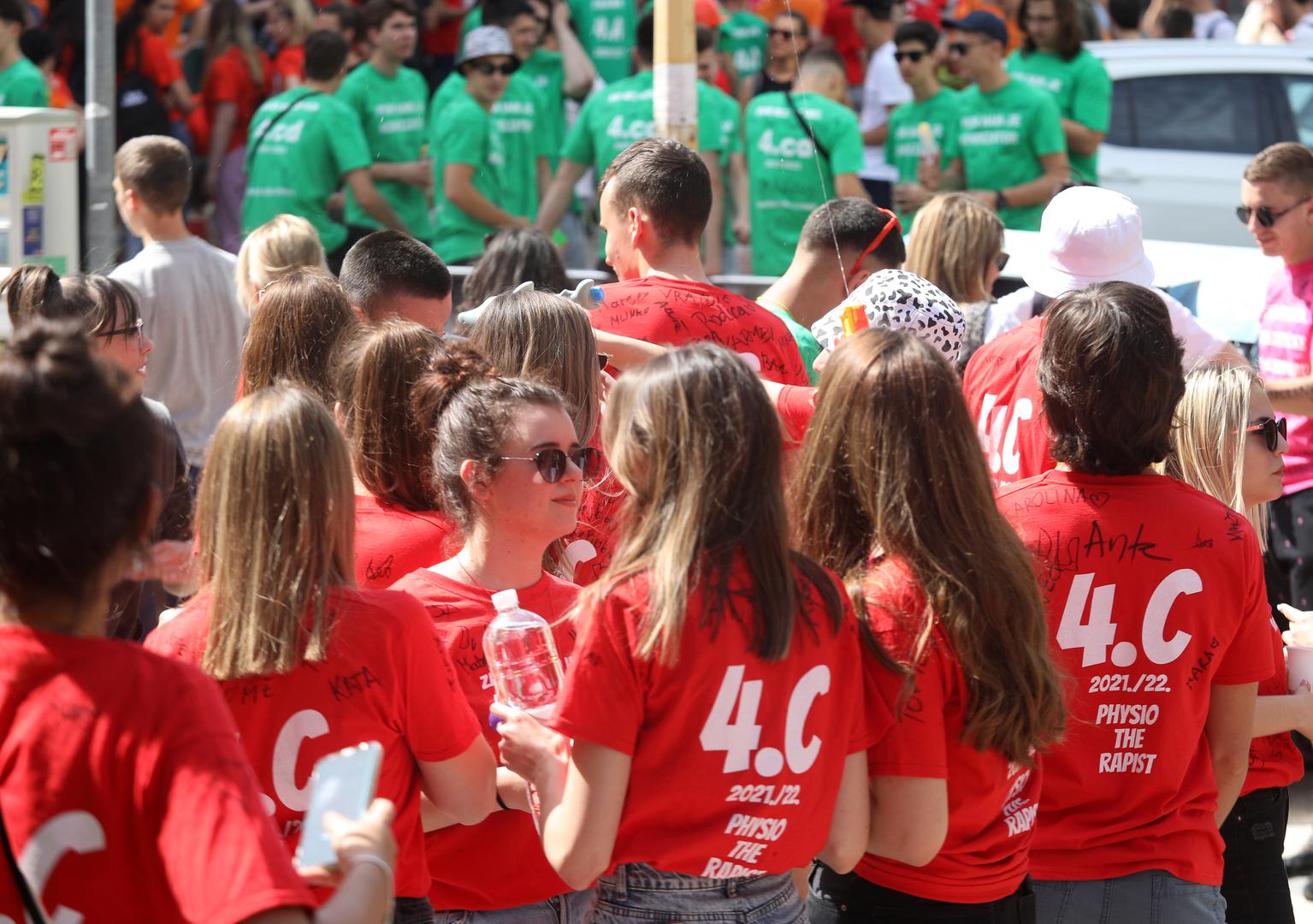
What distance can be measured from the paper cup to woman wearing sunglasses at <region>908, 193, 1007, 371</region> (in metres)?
2.52

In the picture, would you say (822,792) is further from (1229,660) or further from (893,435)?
(1229,660)

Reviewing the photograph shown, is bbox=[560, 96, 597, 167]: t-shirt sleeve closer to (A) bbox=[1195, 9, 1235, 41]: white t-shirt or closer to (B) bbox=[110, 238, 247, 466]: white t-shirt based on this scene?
(B) bbox=[110, 238, 247, 466]: white t-shirt

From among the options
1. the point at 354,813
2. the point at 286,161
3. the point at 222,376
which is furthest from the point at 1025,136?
the point at 354,813

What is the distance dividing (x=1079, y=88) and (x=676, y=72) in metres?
4.52

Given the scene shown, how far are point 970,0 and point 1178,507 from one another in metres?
10.7

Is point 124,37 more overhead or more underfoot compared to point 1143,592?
more overhead

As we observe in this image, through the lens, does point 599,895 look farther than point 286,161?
No

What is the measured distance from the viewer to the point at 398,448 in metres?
3.26

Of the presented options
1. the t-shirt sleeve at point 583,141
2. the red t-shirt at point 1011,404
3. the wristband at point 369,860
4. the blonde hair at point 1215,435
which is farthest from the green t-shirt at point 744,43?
the wristband at point 369,860

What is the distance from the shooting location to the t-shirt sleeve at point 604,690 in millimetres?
2268

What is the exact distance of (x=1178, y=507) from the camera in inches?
114

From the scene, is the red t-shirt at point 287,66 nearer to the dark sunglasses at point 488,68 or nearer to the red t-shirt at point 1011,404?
the dark sunglasses at point 488,68

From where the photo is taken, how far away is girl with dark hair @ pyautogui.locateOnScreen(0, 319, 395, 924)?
177 cm

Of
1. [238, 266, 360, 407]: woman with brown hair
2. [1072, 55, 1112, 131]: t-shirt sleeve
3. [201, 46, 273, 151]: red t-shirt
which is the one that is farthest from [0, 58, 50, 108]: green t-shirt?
[1072, 55, 1112, 131]: t-shirt sleeve
